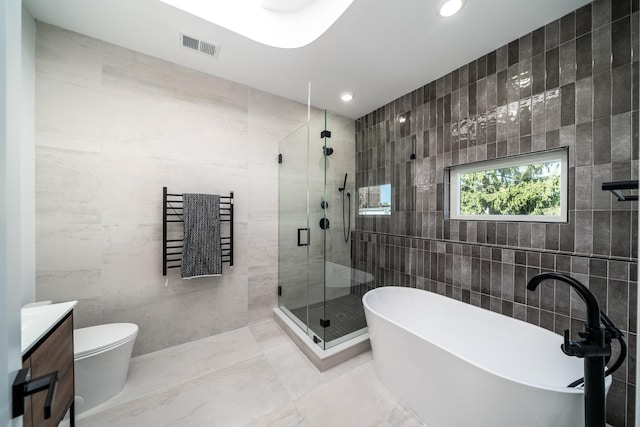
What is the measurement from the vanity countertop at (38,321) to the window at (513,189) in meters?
2.87

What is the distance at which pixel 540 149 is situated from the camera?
170cm

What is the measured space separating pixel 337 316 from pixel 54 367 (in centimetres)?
191

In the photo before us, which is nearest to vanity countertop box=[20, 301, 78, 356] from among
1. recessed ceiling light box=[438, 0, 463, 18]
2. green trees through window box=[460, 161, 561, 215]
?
recessed ceiling light box=[438, 0, 463, 18]

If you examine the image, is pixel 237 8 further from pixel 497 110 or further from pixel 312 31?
pixel 497 110

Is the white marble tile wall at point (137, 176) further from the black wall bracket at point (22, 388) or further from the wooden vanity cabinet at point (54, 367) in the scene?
the black wall bracket at point (22, 388)

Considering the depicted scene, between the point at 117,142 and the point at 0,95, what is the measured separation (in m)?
1.84

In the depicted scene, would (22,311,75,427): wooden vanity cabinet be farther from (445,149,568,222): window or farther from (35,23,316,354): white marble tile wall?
(445,149,568,222): window

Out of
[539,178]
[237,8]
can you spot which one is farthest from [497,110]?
[237,8]

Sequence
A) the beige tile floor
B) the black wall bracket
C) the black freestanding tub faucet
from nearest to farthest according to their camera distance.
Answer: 1. the black wall bracket
2. the black freestanding tub faucet
3. the beige tile floor

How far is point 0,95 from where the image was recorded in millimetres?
479

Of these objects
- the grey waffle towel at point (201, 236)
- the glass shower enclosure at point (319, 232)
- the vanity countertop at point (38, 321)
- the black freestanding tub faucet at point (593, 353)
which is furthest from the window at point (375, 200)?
the vanity countertop at point (38, 321)

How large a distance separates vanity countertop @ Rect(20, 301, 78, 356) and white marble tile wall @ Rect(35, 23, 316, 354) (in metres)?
0.72

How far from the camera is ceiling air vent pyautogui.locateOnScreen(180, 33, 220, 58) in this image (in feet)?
6.10

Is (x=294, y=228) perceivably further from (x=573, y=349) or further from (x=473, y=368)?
(x=573, y=349)
